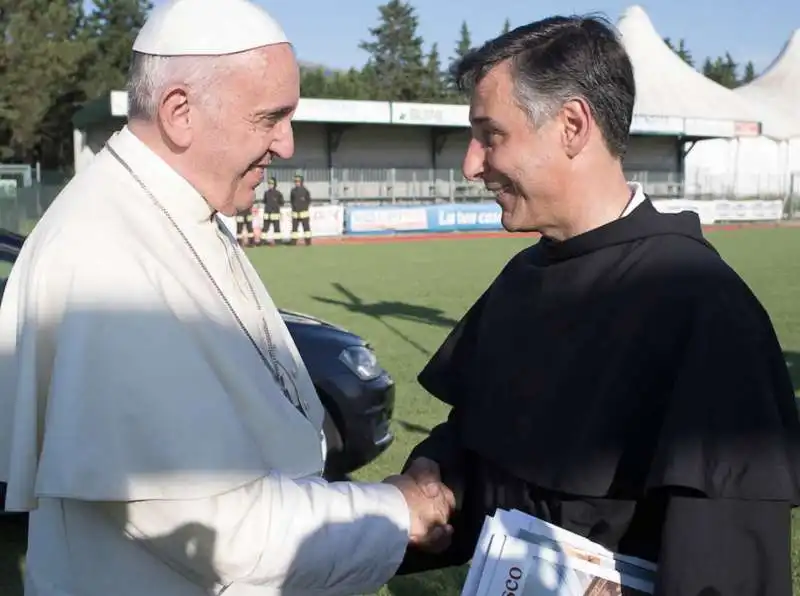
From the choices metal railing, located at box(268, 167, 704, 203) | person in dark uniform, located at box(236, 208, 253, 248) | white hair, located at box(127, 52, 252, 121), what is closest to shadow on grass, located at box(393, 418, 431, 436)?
white hair, located at box(127, 52, 252, 121)

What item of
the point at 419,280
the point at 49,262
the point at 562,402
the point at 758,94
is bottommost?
the point at 419,280

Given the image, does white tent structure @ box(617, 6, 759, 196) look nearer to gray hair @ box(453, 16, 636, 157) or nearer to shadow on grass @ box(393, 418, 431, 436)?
shadow on grass @ box(393, 418, 431, 436)

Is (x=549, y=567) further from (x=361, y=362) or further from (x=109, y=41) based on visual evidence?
(x=109, y=41)

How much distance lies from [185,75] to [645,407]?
1.13m

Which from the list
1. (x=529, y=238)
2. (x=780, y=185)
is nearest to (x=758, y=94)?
(x=780, y=185)

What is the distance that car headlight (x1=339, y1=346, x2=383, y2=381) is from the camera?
18.9 feet

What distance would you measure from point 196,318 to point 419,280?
47.9ft

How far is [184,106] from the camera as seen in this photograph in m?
1.96

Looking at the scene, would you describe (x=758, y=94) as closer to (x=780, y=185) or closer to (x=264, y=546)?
(x=780, y=185)

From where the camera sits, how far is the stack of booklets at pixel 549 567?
70.1 inches

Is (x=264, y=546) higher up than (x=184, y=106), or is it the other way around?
(x=184, y=106)

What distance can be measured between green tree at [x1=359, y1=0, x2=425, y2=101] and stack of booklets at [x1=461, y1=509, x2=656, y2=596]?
8520 centimetres

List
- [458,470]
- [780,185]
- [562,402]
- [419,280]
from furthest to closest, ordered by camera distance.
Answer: [780,185]
[419,280]
[458,470]
[562,402]

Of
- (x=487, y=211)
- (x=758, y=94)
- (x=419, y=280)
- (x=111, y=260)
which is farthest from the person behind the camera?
(x=758, y=94)
